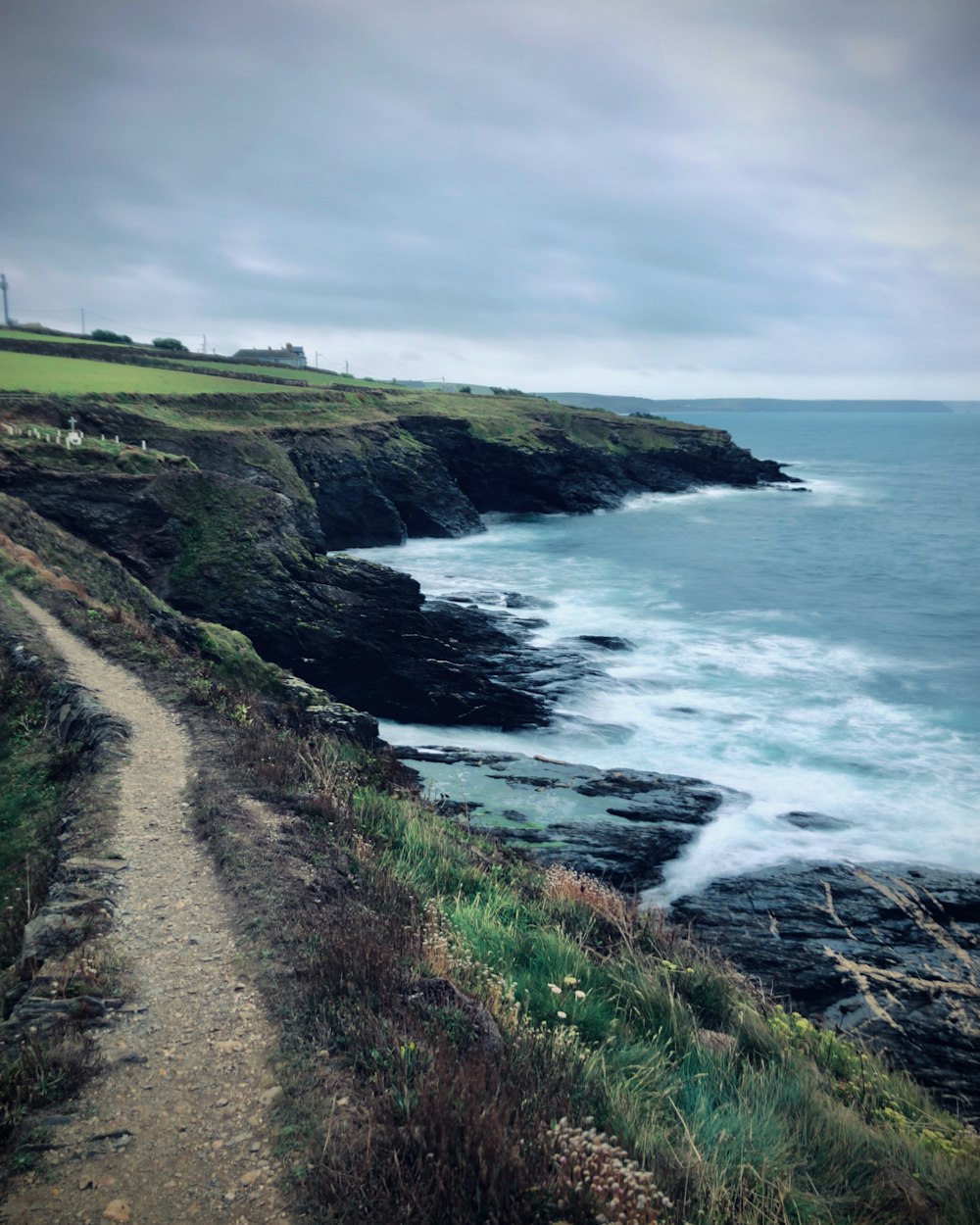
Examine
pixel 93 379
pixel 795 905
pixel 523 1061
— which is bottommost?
pixel 795 905

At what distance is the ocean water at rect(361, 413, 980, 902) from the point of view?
57.3ft

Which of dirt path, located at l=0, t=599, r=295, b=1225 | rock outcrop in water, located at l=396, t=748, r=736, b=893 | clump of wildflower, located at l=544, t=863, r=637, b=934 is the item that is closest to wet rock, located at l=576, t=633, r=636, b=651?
rock outcrop in water, located at l=396, t=748, r=736, b=893

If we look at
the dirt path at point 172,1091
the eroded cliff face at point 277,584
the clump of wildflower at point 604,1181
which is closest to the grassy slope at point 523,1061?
the clump of wildflower at point 604,1181

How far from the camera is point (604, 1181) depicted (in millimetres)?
4145

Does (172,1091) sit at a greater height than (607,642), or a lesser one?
greater

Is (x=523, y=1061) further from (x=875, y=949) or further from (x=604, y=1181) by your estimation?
(x=875, y=949)

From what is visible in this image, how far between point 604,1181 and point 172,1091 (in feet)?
8.66

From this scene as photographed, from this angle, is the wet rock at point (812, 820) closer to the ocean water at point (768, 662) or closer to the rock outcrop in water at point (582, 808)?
the ocean water at point (768, 662)

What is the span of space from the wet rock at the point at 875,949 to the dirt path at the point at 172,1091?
7947 mm

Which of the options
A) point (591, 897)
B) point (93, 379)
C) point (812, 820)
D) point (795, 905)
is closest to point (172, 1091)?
point (591, 897)

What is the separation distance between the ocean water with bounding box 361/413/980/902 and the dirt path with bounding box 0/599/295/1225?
30.0 ft

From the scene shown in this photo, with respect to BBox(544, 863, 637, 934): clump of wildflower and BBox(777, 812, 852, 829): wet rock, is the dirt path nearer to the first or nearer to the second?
BBox(544, 863, 637, 934): clump of wildflower

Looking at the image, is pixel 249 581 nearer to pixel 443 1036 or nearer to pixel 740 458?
pixel 443 1036

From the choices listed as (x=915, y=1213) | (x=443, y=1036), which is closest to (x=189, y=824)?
(x=443, y=1036)
